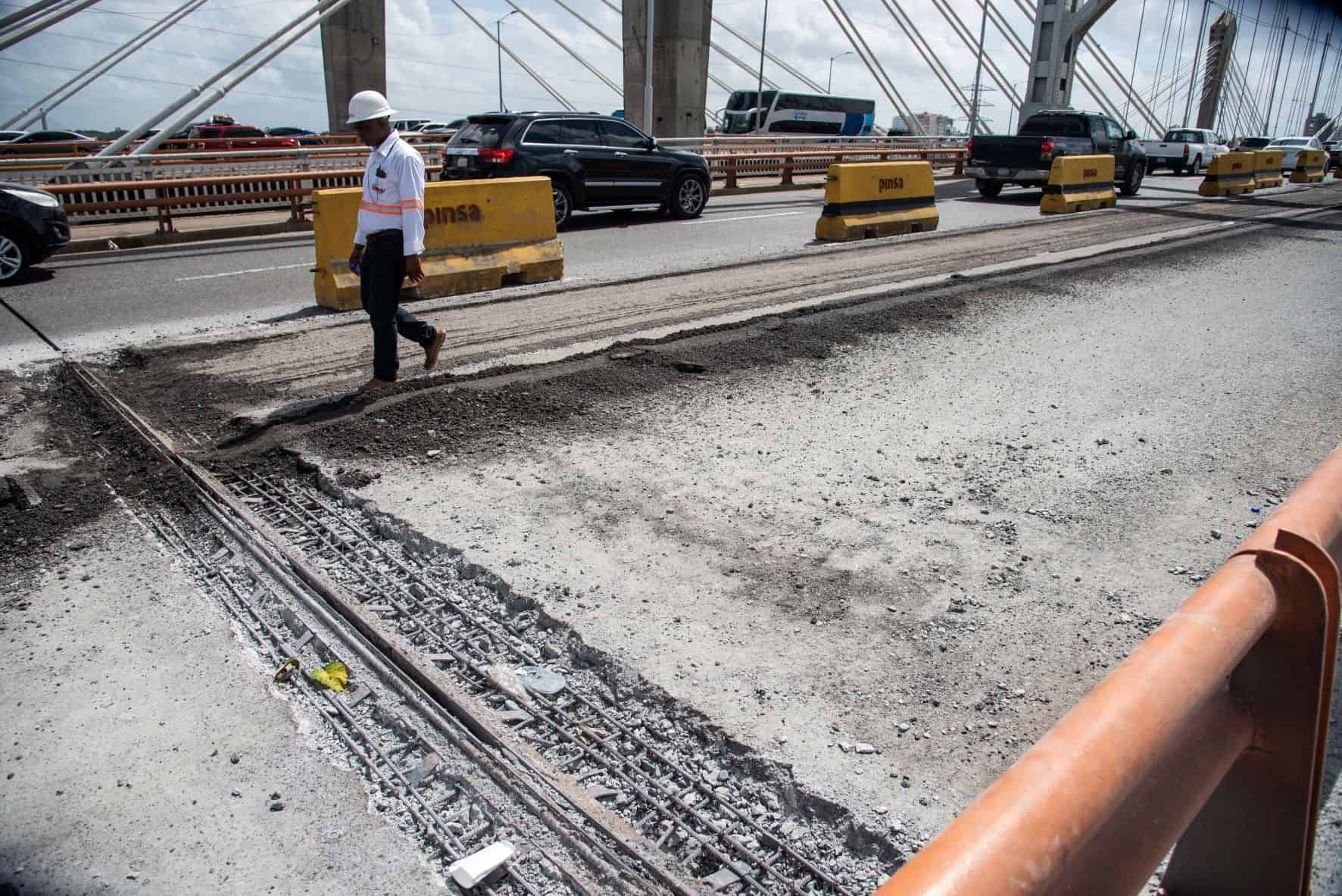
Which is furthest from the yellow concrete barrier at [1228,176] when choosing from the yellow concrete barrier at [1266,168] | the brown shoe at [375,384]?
the brown shoe at [375,384]

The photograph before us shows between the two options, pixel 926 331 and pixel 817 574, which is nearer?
pixel 817 574

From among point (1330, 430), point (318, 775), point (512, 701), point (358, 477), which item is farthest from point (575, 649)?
point (1330, 430)

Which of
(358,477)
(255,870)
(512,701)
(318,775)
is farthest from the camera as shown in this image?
(358,477)

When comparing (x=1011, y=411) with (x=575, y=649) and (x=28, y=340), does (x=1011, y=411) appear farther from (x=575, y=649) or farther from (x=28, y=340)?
(x=28, y=340)

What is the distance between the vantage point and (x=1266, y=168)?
27.9 m

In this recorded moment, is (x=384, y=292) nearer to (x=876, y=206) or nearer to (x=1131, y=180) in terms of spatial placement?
(x=876, y=206)

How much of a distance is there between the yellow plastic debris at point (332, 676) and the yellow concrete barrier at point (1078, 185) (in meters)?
18.7

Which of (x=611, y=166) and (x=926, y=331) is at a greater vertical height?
(x=611, y=166)

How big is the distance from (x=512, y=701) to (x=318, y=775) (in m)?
0.67

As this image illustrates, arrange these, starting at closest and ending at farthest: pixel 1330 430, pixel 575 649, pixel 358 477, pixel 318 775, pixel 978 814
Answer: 1. pixel 978 814
2. pixel 318 775
3. pixel 575 649
4. pixel 358 477
5. pixel 1330 430

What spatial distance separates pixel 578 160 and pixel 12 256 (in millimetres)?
8220

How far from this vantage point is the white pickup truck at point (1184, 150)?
35531 millimetres

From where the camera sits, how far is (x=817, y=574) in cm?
417

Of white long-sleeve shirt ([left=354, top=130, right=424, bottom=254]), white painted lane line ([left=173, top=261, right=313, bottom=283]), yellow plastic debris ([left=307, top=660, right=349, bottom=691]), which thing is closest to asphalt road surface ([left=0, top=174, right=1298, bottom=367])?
white painted lane line ([left=173, top=261, right=313, bottom=283])
